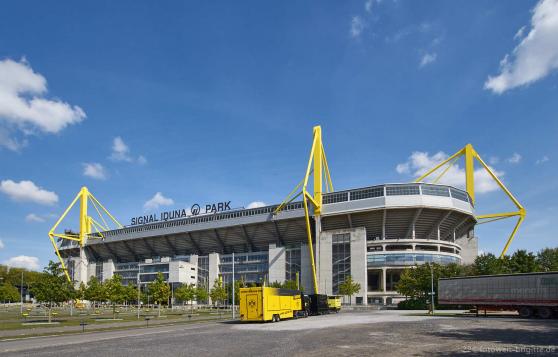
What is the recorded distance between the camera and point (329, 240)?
384 feet

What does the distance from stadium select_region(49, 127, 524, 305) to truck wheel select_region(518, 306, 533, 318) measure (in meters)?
58.6

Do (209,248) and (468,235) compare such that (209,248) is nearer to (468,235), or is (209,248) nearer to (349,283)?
(349,283)

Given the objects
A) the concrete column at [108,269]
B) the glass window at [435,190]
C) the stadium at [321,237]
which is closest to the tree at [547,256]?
the stadium at [321,237]

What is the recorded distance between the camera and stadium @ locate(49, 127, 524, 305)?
108938mm

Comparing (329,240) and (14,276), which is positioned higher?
(329,240)

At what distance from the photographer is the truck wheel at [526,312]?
46.7 metres

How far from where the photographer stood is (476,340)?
25.5m

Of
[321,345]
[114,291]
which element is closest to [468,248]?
[114,291]

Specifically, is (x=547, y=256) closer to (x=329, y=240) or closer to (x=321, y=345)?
(x=329, y=240)

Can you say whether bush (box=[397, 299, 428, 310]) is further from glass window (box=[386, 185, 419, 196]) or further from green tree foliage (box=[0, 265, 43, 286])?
green tree foliage (box=[0, 265, 43, 286])

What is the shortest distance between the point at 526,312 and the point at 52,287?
174 feet

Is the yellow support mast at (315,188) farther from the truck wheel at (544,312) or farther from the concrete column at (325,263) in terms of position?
the truck wheel at (544,312)

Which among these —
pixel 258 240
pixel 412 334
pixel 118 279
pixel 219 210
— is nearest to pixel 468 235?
pixel 258 240

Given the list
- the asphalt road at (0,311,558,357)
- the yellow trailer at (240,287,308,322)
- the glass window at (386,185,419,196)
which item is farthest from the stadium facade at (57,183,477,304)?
the asphalt road at (0,311,558,357)
